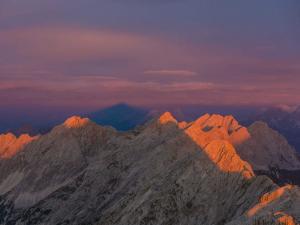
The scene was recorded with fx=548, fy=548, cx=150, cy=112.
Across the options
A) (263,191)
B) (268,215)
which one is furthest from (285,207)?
(263,191)

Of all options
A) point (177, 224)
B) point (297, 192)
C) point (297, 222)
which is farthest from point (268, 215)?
point (177, 224)

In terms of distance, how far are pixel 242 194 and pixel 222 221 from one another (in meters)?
15.4

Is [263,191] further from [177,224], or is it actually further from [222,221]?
[177,224]

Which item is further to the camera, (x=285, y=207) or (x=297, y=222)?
(x=285, y=207)

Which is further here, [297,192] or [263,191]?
[263,191]

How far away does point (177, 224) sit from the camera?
653ft

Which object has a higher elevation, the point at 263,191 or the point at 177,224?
the point at 263,191

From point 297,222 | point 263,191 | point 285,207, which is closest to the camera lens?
point 297,222

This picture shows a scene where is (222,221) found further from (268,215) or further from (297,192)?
(268,215)

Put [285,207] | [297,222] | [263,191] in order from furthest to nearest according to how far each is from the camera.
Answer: [263,191] < [285,207] < [297,222]

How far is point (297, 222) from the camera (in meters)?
130

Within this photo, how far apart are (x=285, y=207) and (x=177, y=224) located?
61.2 meters

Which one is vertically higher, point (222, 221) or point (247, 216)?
point (247, 216)

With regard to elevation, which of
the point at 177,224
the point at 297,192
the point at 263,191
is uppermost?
the point at 297,192
